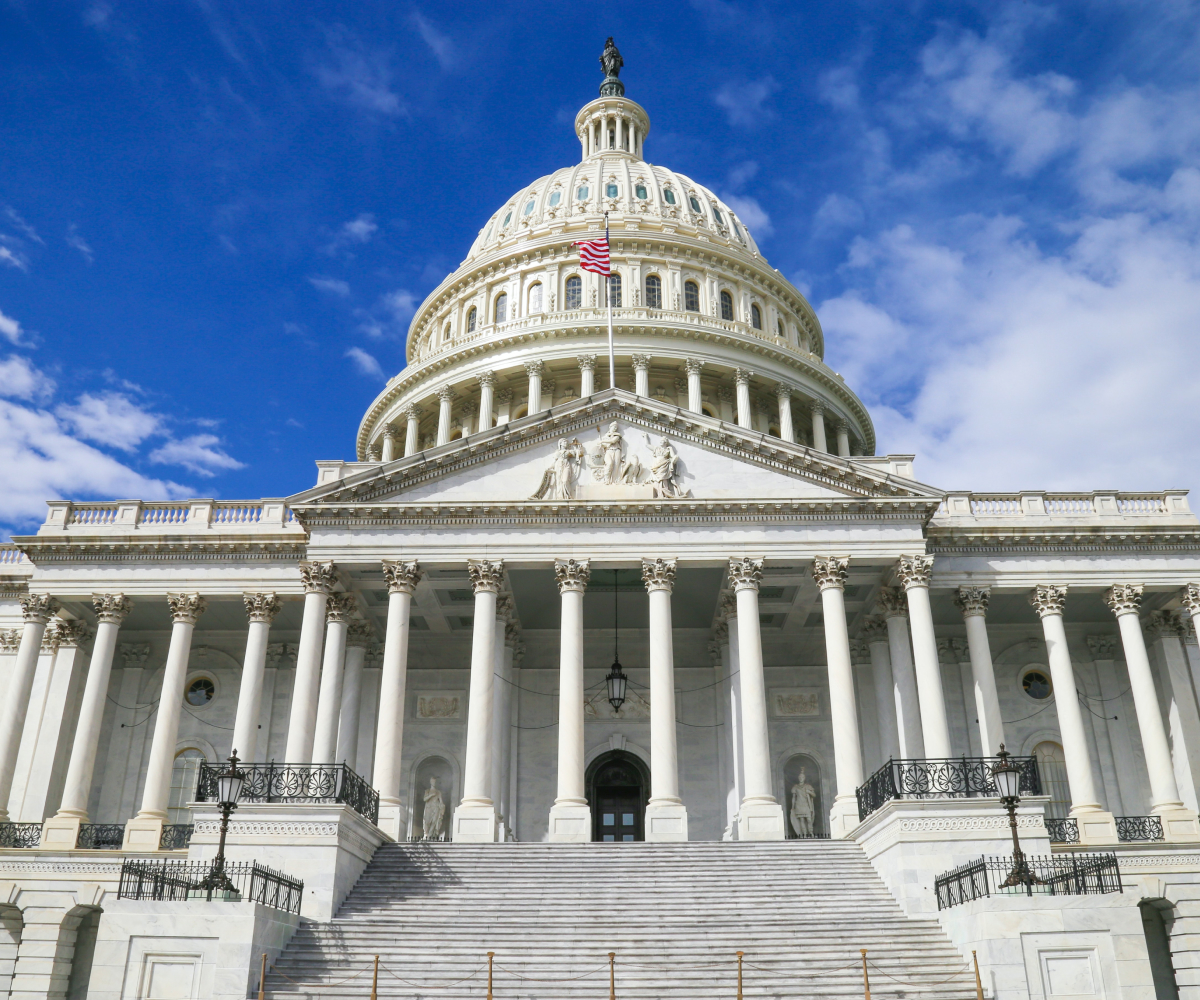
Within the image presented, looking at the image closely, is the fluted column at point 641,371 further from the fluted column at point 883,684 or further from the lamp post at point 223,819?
the lamp post at point 223,819

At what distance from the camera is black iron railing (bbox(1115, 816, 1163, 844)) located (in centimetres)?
3306

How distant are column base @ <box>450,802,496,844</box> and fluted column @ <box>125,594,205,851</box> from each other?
9763mm

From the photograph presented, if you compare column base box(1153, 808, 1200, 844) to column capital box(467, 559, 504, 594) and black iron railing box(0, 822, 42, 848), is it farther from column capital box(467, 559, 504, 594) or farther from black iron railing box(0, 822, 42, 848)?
black iron railing box(0, 822, 42, 848)

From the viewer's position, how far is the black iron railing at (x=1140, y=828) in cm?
3306

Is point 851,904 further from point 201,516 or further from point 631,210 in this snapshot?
point 631,210

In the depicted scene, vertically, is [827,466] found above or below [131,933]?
above

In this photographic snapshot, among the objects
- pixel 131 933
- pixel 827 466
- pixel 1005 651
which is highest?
pixel 827 466

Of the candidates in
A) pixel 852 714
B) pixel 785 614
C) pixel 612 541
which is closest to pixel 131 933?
pixel 612 541

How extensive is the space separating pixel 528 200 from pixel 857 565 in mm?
41633

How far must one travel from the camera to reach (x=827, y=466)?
3412 cm

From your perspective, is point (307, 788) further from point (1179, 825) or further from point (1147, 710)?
point (1179, 825)

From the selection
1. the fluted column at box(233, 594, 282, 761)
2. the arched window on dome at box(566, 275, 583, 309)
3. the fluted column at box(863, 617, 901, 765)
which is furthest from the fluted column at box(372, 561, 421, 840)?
the arched window on dome at box(566, 275, 583, 309)

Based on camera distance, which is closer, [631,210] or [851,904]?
[851,904]

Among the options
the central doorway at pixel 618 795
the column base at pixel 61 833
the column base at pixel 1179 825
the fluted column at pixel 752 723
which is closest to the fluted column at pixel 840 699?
the fluted column at pixel 752 723
